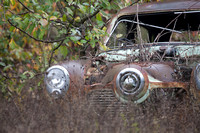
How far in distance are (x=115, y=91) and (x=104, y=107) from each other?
0.23 m

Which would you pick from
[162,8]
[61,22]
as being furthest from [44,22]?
[162,8]

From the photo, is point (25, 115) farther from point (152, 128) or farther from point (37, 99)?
point (152, 128)

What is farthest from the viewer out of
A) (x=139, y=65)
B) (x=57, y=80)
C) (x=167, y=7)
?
(x=167, y=7)

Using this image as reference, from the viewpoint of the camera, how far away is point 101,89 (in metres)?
3.19

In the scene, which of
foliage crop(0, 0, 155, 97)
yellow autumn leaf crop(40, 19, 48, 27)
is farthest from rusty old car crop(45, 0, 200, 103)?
yellow autumn leaf crop(40, 19, 48, 27)

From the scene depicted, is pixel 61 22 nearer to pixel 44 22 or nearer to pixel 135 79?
pixel 44 22

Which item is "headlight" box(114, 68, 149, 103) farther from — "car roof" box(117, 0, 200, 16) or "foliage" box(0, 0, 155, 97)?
"car roof" box(117, 0, 200, 16)

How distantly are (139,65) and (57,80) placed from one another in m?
0.84

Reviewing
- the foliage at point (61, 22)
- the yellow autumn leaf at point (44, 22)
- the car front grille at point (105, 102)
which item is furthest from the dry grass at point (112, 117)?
the foliage at point (61, 22)

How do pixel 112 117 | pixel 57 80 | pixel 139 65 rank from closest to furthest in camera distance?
pixel 112 117 → pixel 139 65 → pixel 57 80

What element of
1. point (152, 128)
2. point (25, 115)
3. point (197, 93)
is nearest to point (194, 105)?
point (197, 93)

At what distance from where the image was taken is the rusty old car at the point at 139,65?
2.95m

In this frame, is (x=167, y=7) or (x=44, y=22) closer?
(x=44, y=22)

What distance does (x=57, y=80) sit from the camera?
136 inches
